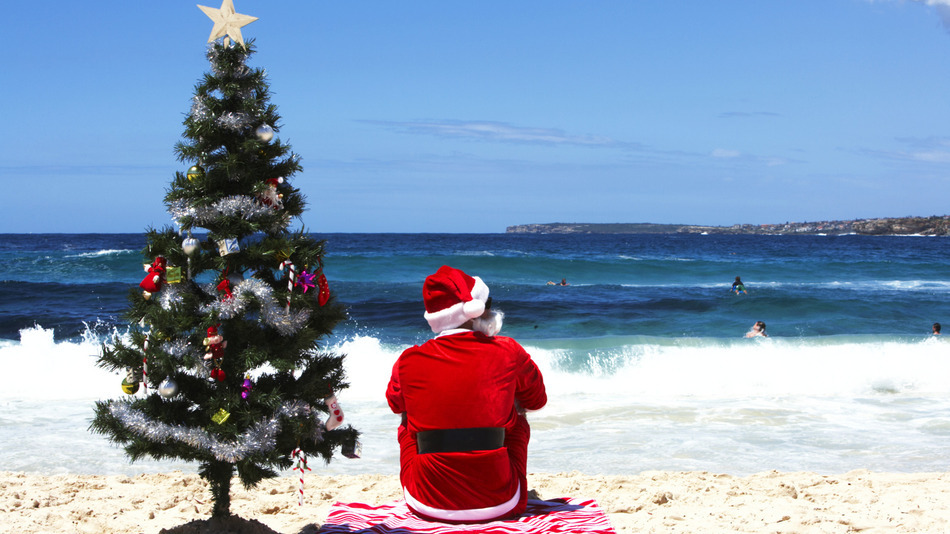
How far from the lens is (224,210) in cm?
362

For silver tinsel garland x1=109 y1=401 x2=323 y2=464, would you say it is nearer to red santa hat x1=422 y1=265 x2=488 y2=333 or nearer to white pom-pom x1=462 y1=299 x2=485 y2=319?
red santa hat x1=422 y1=265 x2=488 y2=333

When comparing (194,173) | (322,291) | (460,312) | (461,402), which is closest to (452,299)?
(460,312)

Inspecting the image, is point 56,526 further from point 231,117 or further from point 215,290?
point 231,117

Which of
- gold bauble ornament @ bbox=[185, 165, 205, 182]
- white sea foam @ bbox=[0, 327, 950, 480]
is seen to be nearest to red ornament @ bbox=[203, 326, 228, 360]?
gold bauble ornament @ bbox=[185, 165, 205, 182]

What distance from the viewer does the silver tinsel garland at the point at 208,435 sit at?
3.48 m

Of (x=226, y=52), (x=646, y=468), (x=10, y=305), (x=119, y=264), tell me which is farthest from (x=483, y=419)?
(x=119, y=264)

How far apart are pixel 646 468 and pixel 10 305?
19.7 metres

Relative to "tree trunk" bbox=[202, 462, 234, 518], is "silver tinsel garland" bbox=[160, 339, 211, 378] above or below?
above

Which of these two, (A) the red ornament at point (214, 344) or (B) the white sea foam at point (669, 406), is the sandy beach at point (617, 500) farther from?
(A) the red ornament at point (214, 344)

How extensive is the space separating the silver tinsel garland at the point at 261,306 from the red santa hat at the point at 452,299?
674 millimetres

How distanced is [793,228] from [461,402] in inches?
5642

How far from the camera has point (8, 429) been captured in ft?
25.2

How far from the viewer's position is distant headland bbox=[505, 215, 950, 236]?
105 meters

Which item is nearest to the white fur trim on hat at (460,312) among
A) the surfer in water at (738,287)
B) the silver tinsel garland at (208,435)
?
the silver tinsel garland at (208,435)
